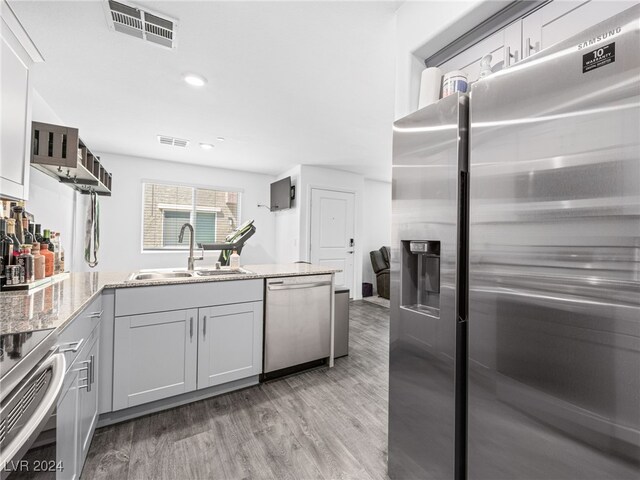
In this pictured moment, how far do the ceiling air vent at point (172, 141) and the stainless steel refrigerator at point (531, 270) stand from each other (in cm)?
343

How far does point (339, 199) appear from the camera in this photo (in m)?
5.51

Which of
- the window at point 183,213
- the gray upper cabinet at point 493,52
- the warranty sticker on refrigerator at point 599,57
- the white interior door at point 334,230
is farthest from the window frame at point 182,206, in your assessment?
the warranty sticker on refrigerator at point 599,57

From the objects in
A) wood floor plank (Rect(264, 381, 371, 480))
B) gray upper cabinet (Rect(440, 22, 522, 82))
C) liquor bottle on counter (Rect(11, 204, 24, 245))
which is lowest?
wood floor plank (Rect(264, 381, 371, 480))

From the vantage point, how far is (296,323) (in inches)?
100

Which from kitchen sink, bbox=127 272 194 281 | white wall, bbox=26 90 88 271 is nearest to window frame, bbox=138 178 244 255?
white wall, bbox=26 90 88 271

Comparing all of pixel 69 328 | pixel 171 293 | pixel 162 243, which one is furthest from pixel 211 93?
pixel 162 243

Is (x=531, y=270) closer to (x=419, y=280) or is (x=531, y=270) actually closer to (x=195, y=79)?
(x=419, y=280)

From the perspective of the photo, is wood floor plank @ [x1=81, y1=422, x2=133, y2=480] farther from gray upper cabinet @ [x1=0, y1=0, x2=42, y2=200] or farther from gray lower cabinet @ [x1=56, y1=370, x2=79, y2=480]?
gray upper cabinet @ [x1=0, y1=0, x2=42, y2=200]

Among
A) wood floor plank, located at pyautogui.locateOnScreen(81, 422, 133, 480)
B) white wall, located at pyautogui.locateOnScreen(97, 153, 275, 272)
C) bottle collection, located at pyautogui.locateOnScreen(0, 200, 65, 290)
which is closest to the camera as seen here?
wood floor plank, located at pyautogui.locateOnScreen(81, 422, 133, 480)

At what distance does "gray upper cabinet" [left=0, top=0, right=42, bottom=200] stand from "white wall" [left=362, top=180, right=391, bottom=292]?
5.38m

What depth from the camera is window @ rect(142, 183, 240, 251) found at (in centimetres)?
486

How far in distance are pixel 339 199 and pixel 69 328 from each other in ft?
15.4

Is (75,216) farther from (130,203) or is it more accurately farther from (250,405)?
(250,405)

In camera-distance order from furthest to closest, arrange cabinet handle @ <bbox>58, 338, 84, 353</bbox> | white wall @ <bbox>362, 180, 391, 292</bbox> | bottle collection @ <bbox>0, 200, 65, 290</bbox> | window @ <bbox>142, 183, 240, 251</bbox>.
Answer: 1. white wall @ <bbox>362, 180, 391, 292</bbox>
2. window @ <bbox>142, 183, 240, 251</bbox>
3. bottle collection @ <bbox>0, 200, 65, 290</bbox>
4. cabinet handle @ <bbox>58, 338, 84, 353</bbox>
